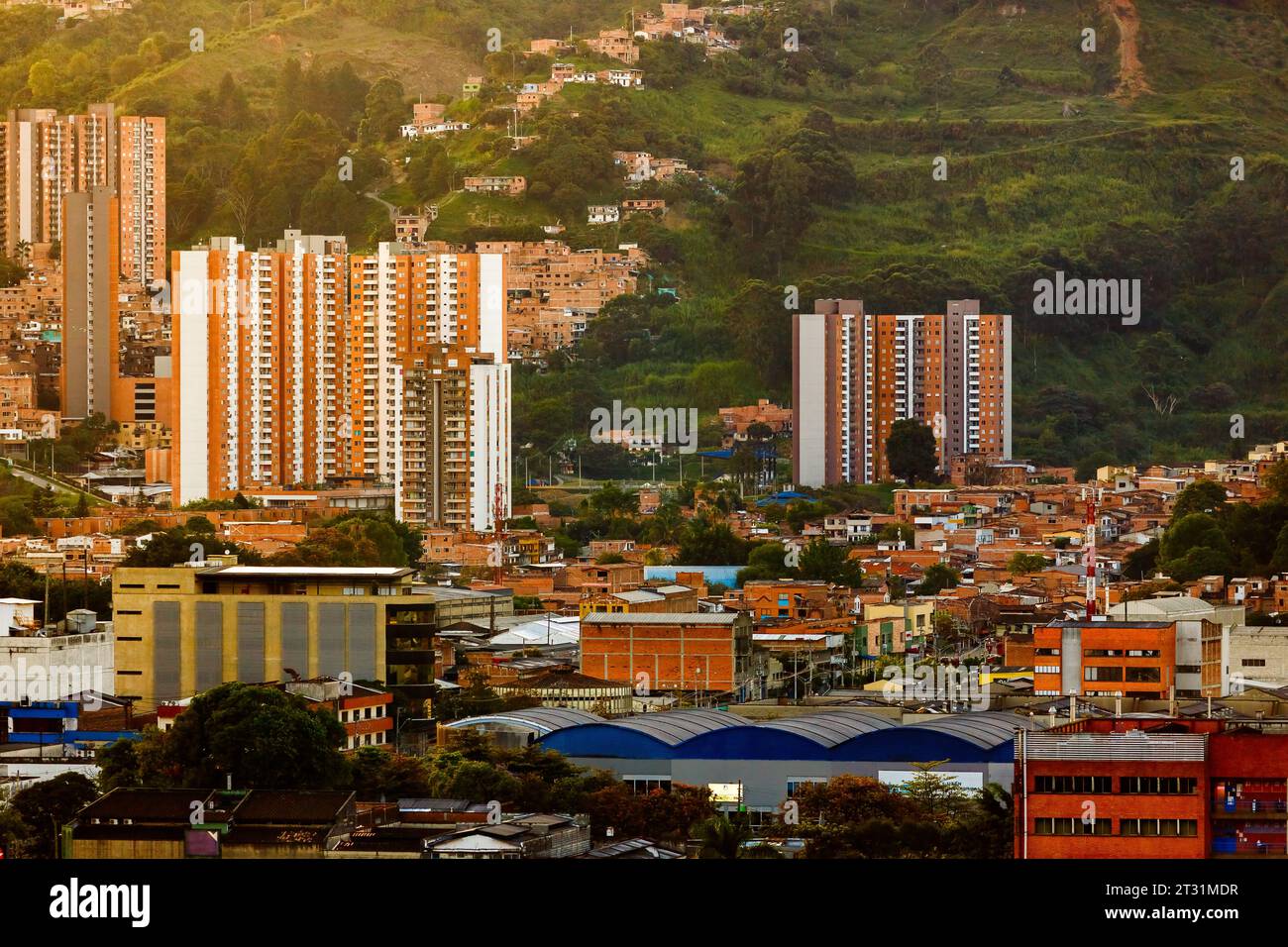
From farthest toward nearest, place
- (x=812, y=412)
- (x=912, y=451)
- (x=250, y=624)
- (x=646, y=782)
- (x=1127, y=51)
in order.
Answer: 1. (x=1127, y=51)
2. (x=812, y=412)
3. (x=912, y=451)
4. (x=250, y=624)
5. (x=646, y=782)

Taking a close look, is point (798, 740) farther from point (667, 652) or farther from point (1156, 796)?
point (667, 652)

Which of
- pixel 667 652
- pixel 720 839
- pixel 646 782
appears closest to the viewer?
pixel 720 839

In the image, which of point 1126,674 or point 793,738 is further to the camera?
point 1126,674

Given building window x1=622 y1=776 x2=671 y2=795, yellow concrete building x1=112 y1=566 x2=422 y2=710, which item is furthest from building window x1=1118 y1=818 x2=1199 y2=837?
yellow concrete building x1=112 y1=566 x2=422 y2=710

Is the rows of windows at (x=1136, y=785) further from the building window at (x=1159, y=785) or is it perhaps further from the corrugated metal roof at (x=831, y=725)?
the corrugated metal roof at (x=831, y=725)

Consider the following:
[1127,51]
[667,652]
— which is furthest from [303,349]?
[1127,51]

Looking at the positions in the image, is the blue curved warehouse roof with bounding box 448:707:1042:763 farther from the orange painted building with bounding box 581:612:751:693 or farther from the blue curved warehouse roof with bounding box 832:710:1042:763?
the orange painted building with bounding box 581:612:751:693

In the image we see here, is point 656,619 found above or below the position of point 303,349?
below
